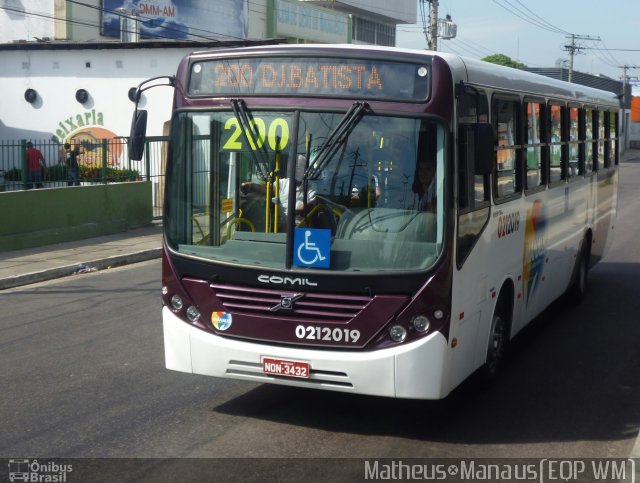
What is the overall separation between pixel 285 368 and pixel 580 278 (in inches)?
271

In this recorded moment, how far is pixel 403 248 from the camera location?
6.35m

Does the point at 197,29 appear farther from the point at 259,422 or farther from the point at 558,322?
the point at 259,422

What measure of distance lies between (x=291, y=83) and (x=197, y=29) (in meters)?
A: 41.6

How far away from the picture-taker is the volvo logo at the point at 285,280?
638 centimetres

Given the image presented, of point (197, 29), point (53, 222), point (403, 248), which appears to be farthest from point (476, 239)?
point (197, 29)

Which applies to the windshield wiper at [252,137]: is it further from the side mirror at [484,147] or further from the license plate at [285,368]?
the side mirror at [484,147]

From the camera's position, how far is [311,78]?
259 inches

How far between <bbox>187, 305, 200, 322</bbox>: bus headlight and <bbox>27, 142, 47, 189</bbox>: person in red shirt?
37.6 feet

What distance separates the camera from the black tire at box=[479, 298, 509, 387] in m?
7.71

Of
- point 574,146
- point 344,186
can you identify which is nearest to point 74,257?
point 574,146

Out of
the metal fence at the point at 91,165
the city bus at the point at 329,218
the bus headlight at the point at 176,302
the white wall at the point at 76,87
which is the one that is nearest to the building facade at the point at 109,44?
the white wall at the point at 76,87

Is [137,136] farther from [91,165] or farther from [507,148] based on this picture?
[91,165]

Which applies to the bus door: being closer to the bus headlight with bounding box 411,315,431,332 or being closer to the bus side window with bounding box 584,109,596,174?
the bus headlight with bounding box 411,315,431,332

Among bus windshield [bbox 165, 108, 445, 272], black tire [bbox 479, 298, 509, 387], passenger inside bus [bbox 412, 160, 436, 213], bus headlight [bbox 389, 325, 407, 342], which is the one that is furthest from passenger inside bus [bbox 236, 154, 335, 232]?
black tire [bbox 479, 298, 509, 387]
